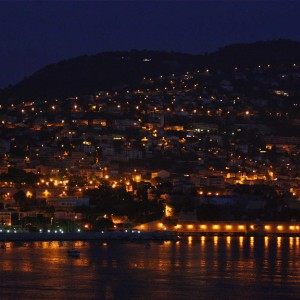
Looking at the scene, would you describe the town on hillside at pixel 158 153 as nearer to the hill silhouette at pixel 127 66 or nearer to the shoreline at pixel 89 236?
the shoreline at pixel 89 236

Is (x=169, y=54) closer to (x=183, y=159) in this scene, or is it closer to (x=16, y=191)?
(x=183, y=159)

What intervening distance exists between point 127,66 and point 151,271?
5217 cm

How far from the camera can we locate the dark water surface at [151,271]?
2686cm

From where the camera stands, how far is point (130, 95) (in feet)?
240

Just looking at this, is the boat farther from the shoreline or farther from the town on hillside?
the town on hillside

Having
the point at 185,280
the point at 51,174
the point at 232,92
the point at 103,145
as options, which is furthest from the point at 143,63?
the point at 185,280

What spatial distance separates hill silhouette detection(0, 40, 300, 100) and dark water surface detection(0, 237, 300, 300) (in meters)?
37.7

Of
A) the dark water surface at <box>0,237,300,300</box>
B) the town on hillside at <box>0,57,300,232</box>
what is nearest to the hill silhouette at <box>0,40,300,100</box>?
the town on hillside at <box>0,57,300,232</box>

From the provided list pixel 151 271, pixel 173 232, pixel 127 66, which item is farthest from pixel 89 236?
pixel 127 66

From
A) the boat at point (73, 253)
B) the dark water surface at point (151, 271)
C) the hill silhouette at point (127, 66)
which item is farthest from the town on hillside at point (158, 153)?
the boat at point (73, 253)

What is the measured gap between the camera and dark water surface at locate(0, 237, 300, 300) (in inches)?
1057

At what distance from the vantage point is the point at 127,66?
82688 millimetres

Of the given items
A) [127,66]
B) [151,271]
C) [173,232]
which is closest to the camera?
[151,271]

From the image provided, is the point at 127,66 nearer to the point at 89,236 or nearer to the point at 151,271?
the point at 89,236
